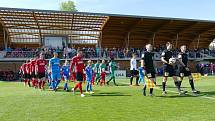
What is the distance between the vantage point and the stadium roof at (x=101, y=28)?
44.7 metres

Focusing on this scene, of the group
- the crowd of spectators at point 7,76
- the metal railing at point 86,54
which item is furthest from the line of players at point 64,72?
the metal railing at point 86,54

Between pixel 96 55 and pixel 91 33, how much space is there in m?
8.51

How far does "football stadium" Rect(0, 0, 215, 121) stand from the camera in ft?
50.4

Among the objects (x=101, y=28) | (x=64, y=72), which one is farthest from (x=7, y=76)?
(x=64, y=72)

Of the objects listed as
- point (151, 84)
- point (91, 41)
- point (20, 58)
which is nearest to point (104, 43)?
point (91, 41)

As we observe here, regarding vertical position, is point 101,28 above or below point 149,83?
above

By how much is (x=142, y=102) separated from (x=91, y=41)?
39682 millimetres

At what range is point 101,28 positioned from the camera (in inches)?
1953

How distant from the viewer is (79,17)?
149 feet

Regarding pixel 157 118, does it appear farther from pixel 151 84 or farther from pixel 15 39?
pixel 15 39

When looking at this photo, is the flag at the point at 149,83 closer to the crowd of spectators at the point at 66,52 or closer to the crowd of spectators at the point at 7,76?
the crowd of spectators at the point at 66,52

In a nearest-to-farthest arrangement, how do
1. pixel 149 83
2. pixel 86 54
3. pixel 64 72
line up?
pixel 149 83, pixel 64 72, pixel 86 54

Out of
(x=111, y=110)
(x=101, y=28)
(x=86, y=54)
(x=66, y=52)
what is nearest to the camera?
(x=111, y=110)

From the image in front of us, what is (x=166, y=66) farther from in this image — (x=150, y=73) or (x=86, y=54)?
(x=86, y=54)
